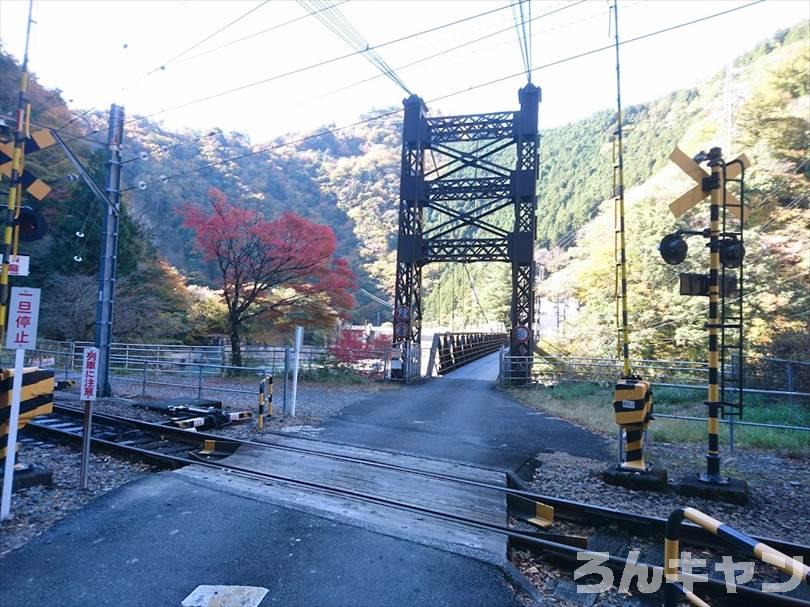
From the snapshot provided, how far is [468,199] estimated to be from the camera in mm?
18797

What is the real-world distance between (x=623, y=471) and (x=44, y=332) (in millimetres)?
27892

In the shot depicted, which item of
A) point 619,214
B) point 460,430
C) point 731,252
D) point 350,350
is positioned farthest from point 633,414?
point 350,350

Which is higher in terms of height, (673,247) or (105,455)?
(673,247)

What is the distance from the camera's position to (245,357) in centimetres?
2005

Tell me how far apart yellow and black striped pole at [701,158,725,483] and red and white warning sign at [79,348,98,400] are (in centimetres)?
676

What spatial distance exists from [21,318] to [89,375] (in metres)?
1.03

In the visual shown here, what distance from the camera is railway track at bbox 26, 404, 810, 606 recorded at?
3.91m

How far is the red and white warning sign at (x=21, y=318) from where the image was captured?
15.4ft

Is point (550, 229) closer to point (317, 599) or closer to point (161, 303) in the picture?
point (161, 303)

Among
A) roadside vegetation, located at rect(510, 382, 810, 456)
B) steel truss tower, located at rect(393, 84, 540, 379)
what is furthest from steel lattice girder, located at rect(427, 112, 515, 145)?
roadside vegetation, located at rect(510, 382, 810, 456)

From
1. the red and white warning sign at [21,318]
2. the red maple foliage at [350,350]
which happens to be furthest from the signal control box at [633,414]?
the red maple foliage at [350,350]

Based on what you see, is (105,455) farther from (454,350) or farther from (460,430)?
(454,350)

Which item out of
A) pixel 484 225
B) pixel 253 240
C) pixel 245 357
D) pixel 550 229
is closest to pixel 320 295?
pixel 253 240

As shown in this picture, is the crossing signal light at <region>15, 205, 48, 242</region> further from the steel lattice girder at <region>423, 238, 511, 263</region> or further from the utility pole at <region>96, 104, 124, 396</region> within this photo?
the steel lattice girder at <region>423, 238, 511, 263</region>
